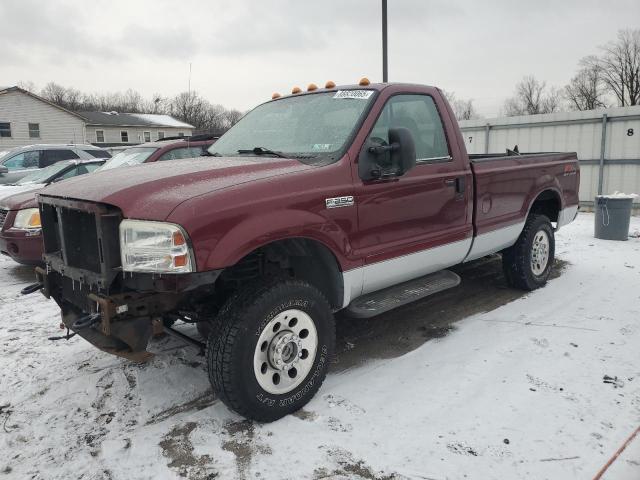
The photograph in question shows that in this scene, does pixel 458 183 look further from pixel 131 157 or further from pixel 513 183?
pixel 131 157

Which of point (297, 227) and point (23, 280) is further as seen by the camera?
point (23, 280)

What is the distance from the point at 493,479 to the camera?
246cm

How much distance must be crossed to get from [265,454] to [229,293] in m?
1.03

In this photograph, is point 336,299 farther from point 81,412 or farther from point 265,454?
point 81,412

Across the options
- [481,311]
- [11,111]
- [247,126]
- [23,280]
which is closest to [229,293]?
[247,126]

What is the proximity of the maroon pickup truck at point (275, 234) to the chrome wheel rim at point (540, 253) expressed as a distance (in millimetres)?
1449

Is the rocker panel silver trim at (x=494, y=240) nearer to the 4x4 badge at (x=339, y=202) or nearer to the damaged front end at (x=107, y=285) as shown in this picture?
the 4x4 badge at (x=339, y=202)

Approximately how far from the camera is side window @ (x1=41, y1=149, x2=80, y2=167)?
41.5 ft

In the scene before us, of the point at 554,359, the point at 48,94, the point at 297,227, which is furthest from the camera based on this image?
the point at 48,94

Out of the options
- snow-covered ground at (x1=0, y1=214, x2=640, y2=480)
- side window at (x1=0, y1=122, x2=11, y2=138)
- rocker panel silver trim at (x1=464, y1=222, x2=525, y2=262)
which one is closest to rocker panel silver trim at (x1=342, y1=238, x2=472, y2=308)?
rocker panel silver trim at (x1=464, y1=222, x2=525, y2=262)

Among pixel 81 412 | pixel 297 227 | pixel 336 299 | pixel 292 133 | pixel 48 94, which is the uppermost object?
pixel 48 94

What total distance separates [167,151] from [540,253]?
5022 millimetres

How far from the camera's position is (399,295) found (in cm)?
392

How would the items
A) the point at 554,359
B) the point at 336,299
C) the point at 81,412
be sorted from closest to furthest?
1. the point at 81,412
2. the point at 336,299
3. the point at 554,359
